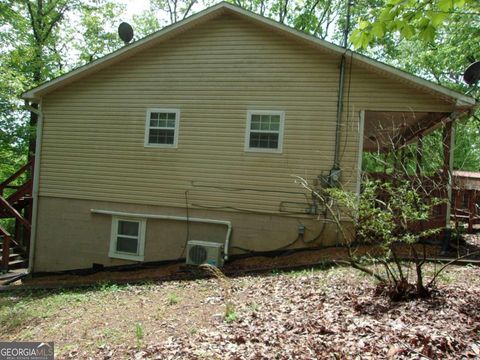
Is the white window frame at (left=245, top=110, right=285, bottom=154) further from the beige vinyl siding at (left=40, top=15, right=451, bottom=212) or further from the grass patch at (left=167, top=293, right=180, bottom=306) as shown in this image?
the grass patch at (left=167, top=293, right=180, bottom=306)

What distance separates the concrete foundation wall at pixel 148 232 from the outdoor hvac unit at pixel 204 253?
2.01 feet

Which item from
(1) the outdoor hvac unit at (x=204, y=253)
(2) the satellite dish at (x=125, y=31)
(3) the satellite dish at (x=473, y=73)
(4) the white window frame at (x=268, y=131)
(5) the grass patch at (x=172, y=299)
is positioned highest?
(2) the satellite dish at (x=125, y=31)

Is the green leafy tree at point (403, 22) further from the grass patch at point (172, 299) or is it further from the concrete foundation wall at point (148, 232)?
the concrete foundation wall at point (148, 232)

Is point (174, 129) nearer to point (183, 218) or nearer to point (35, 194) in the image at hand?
point (183, 218)

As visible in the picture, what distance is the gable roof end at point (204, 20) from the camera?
8.31 meters

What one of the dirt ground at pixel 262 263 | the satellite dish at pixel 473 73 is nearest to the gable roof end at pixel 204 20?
the satellite dish at pixel 473 73

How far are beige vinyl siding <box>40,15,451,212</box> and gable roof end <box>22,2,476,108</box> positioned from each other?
0.26 meters

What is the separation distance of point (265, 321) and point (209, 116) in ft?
21.8

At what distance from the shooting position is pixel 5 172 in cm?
2092

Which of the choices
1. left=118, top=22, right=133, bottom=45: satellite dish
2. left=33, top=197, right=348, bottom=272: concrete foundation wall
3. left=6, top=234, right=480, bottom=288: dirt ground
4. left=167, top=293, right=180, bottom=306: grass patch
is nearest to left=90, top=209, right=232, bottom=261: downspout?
left=33, top=197, right=348, bottom=272: concrete foundation wall

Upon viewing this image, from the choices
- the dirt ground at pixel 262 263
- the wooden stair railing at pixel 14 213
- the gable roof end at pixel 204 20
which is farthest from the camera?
the wooden stair railing at pixel 14 213

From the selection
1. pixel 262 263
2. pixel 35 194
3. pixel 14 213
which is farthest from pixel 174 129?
pixel 14 213

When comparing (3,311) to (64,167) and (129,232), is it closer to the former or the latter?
(129,232)

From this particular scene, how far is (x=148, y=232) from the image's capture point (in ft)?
34.8
